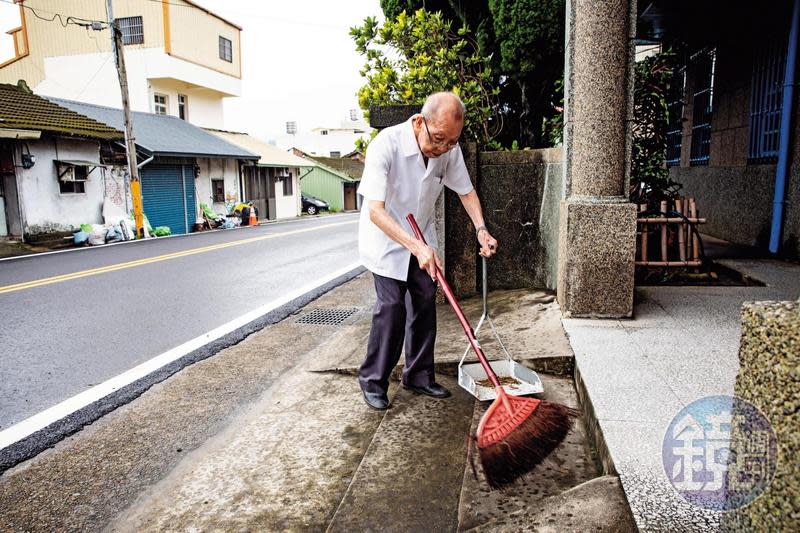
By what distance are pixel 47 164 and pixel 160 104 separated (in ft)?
44.2

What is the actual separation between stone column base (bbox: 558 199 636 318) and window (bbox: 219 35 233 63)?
106 ft

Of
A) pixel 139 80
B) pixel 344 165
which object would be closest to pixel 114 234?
pixel 139 80

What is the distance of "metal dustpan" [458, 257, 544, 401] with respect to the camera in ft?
10.6

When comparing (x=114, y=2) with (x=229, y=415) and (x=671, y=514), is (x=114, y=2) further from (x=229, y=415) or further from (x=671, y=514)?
(x=671, y=514)

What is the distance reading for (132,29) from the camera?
28312mm

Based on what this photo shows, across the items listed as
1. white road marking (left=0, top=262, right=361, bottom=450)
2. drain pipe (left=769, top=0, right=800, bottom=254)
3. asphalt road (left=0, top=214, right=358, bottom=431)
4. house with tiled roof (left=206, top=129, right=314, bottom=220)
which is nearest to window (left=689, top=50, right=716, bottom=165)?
drain pipe (left=769, top=0, right=800, bottom=254)

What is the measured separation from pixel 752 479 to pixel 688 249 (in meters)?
4.82

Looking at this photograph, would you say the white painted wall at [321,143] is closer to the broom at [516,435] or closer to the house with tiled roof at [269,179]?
the house with tiled roof at [269,179]

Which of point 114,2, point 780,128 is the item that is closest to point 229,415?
point 780,128

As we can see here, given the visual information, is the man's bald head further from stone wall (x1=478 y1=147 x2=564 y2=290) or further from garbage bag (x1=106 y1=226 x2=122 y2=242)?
garbage bag (x1=106 y1=226 x2=122 y2=242)

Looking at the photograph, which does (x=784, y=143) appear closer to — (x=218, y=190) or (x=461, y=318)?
(x=461, y=318)

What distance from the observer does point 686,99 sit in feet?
35.0

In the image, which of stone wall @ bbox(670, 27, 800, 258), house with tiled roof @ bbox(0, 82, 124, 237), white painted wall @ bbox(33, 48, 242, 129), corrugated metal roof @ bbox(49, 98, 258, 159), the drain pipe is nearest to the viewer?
the drain pipe

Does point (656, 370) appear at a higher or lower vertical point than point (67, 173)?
lower
